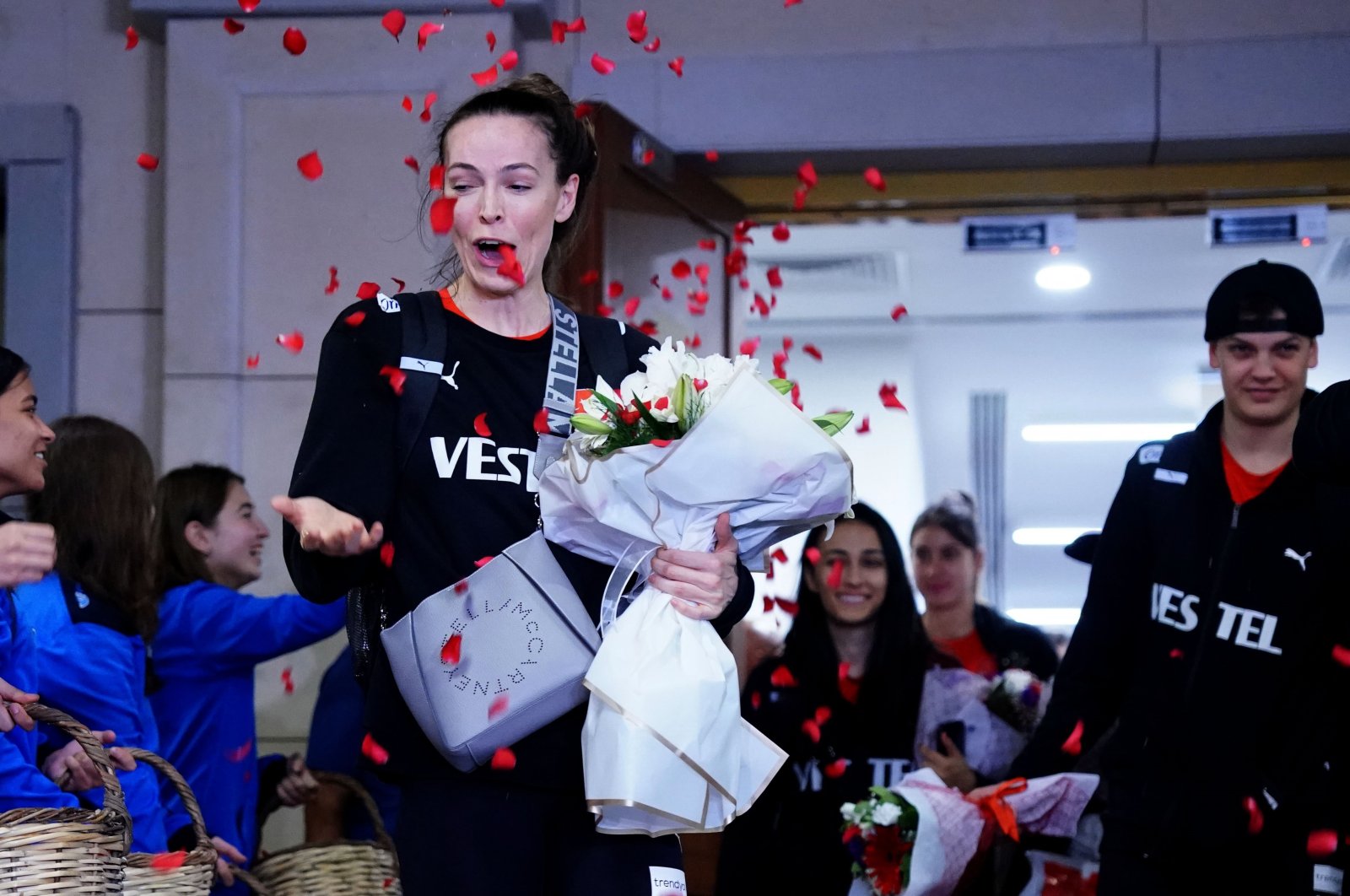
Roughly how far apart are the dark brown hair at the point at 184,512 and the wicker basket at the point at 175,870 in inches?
45.2

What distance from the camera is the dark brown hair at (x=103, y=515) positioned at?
3.60 meters

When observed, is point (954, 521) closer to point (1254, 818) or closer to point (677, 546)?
point (1254, 818)

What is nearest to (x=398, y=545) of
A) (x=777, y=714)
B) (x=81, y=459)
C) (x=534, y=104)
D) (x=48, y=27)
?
(x=534, y=104)

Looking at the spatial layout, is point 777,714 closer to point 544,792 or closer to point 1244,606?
point 1244,606

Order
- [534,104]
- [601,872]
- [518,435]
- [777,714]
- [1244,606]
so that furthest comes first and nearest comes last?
[777,714], [1244,606], [534,104], [518,435], [601,872]

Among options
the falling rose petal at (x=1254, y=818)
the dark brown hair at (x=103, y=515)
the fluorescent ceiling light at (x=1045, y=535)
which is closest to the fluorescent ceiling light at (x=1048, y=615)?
the fluorescent ceiling light at (x=1045, y=535)

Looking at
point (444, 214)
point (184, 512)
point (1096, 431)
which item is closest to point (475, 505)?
point (444, 214)

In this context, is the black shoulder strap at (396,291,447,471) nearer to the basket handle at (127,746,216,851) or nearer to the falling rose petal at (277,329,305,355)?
the basket handle at (127,746,216,851)

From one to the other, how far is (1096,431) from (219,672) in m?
10.6

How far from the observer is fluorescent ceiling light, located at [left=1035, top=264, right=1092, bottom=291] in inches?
414

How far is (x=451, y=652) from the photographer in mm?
2137

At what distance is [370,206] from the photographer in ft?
17.7

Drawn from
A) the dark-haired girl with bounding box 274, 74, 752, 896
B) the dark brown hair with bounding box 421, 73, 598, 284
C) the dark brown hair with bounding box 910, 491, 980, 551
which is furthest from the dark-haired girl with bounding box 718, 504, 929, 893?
the dark-haired girl with bounding box 274, 74, 752, 896

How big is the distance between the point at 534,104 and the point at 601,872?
1.09m
